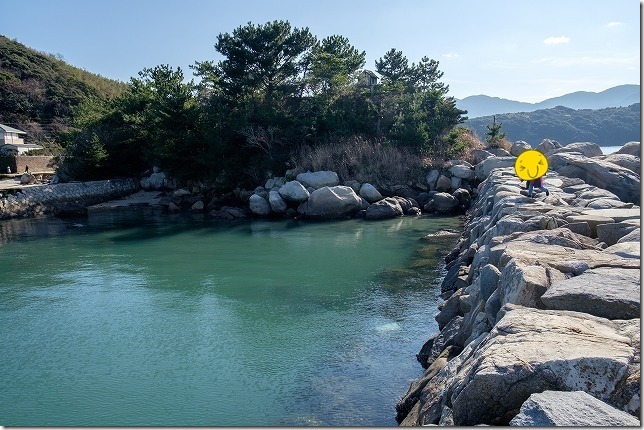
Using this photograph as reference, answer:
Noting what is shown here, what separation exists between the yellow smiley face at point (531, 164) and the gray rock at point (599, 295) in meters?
3.64

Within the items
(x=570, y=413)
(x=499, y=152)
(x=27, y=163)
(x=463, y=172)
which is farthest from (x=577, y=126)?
(x=27, y=163)

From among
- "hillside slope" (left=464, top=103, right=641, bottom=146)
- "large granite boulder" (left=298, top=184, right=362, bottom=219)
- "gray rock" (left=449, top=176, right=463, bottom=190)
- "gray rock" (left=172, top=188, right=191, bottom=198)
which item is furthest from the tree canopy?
"hillside slope" (left=464, top=103, right=641, bottom=146)

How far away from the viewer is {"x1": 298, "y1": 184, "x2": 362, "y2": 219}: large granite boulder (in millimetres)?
21000

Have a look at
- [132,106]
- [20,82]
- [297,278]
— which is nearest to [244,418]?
[297,278]

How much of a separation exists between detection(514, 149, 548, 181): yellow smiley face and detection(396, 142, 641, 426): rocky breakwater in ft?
2.51

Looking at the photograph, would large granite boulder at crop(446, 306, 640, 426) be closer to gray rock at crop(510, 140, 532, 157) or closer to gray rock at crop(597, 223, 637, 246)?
gray rock at crop(597, 223, 637, 246)

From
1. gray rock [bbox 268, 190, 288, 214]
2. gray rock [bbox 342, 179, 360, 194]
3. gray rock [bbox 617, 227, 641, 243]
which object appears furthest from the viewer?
gray rock [bbox 342, 179, 360, 194]

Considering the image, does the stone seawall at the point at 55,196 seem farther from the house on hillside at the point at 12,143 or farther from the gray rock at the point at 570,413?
the gray rock at the point at 570,413

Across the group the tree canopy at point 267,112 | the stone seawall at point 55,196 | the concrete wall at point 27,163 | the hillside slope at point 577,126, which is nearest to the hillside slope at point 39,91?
the concrete wall at point 27,163

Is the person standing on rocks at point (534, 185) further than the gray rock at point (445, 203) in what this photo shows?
No

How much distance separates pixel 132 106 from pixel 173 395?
27.2 m

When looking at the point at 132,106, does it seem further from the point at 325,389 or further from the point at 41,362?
the point at 325,389

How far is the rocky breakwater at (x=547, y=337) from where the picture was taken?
264 centimetres

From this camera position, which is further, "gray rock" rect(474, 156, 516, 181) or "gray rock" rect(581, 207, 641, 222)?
"gray rock" rect(474, 156, 516, 181)
